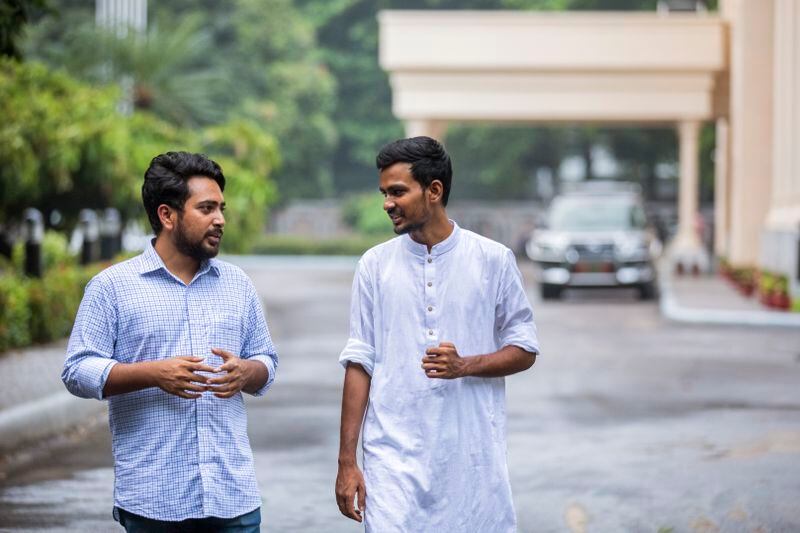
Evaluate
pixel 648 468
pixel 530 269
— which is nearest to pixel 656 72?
pixel 530 269

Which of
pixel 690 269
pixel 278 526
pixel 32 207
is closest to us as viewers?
pixel 278 526

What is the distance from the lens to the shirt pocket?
16.1ft

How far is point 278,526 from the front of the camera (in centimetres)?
849

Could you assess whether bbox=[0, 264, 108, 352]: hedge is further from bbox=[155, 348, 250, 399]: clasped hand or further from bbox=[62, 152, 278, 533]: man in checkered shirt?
bbox=[155, 348, 250, 399]: clasped hand

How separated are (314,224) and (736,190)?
29.7 m

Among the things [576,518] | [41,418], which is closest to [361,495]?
[576,518]

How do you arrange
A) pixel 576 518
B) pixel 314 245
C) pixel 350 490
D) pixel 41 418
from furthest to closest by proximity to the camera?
pixel 314 245 < pixel 41 418 < pixel 576 518 < pixel 350 490

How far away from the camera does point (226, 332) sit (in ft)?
16.2

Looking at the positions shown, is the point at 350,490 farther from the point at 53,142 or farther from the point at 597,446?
the point at 53,142

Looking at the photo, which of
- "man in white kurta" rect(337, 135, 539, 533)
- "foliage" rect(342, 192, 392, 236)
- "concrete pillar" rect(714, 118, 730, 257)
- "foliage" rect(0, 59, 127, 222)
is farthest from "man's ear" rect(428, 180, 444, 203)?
"foliage" rect(342, 192, 392, 236)

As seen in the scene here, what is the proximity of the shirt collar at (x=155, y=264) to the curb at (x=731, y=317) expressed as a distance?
18954mm

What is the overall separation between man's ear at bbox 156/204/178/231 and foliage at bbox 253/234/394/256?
51.0 m

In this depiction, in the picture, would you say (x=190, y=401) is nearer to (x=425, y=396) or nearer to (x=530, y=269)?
(x=425, y=396)

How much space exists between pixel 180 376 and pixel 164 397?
21 cm
